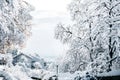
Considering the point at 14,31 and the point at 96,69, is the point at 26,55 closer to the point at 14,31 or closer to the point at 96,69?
the point at 14,31

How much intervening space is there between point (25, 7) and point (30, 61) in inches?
1921

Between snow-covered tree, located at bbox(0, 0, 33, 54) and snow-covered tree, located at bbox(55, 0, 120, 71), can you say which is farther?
snow-covered tree, located at bbox(0, 0, 33, 54)

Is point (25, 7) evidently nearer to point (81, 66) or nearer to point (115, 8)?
point (81, 66)

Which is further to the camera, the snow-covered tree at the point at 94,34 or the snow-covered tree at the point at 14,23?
the snow-covered tree at the point at 14,23

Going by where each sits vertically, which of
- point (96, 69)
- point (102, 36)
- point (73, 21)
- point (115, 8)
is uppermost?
point (73, 21)

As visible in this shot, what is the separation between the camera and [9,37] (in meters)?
24.3

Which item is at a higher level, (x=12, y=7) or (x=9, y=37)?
(x=12, y=7)

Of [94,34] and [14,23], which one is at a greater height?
[14,23]

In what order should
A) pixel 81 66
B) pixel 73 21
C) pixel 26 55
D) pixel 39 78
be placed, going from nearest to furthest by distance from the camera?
pixel 81 66, pixel 73 21, pixel 39 78, pixel 26 55

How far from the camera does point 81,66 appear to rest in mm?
25734

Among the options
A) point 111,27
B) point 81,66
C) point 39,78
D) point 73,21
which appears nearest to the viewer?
point 111,27

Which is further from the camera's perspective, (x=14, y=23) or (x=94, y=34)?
(x=14, y=23)

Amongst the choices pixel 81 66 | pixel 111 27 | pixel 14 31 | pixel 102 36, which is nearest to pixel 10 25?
pixel 14 31

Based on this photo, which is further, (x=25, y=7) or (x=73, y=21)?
(x=73, y=21)
